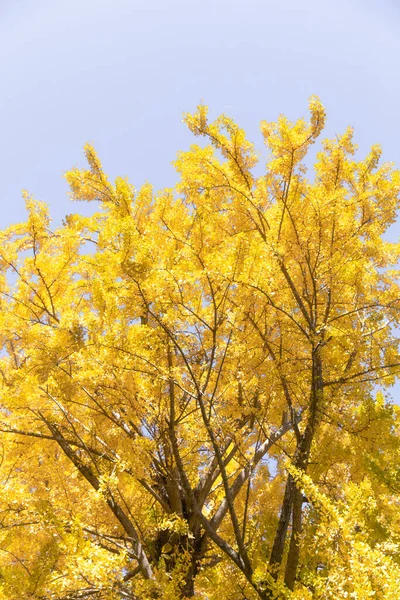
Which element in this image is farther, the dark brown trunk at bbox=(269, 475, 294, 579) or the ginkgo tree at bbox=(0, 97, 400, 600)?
the dark brown trunk at bbox=(269, 475, 294, 579)

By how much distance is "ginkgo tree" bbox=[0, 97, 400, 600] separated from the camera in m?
2.89

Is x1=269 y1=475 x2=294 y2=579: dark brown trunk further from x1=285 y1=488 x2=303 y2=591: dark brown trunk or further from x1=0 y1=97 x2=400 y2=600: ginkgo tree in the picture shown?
x1=285 y1=488 x2=303 y2=591: dark brown trunk

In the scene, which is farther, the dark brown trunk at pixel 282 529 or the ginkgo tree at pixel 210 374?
the dark brown trunk at pixel 282 529

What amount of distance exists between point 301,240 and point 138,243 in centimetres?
136

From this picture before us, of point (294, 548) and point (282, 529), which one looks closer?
point (294, 548)

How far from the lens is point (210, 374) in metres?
3.52

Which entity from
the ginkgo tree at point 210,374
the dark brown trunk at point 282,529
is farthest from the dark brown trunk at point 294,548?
the dark brown trunk at point 282,529

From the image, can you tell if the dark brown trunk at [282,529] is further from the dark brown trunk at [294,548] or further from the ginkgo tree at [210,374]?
the dark brown trunk at [294,548]

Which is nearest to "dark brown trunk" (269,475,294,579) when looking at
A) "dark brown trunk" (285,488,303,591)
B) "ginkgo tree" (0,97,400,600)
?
"ginkgo tree" (0,97,400,600)

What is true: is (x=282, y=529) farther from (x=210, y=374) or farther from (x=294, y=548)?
(x=210, y=374)

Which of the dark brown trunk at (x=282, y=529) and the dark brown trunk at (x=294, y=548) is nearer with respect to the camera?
the dark brown trunk at (x=294, y=548)

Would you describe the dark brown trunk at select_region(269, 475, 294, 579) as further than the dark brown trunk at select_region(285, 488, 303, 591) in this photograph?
Yes

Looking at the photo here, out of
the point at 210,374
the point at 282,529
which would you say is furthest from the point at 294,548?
the point at 210,374

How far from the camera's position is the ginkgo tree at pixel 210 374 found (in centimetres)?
289
